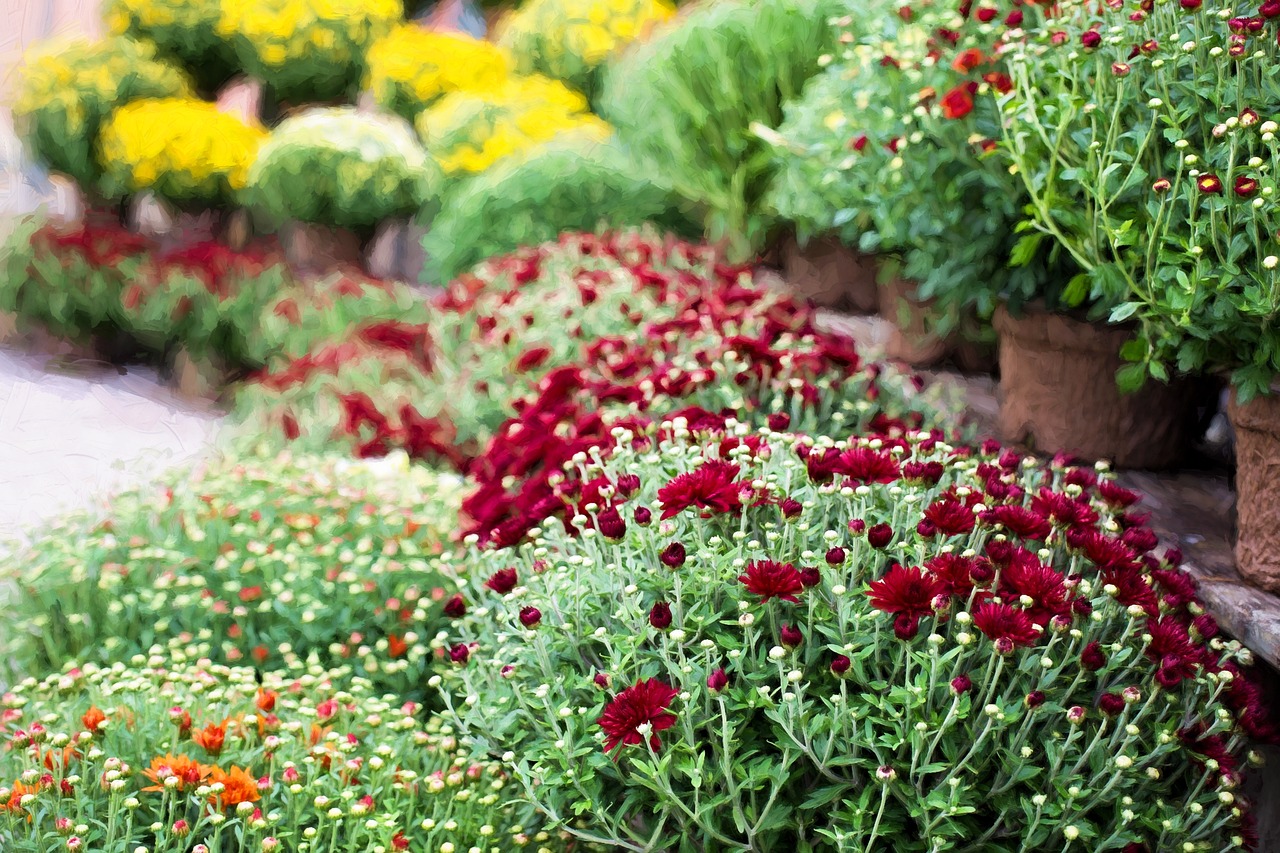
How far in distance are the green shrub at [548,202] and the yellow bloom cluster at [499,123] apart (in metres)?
1.01

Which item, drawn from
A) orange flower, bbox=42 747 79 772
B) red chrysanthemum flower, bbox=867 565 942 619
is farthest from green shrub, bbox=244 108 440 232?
red chrysanthemum flower, bbox=867 565 942 619

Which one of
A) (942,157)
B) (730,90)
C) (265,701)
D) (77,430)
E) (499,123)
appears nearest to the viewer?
(265,701)

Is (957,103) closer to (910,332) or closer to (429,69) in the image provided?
(910,332)

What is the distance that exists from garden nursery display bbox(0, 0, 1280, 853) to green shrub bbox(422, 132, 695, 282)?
0.49ft

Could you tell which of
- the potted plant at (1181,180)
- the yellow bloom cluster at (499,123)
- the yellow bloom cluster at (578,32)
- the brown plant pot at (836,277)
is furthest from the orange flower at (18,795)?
the yellow bloom cluster at (578,32)

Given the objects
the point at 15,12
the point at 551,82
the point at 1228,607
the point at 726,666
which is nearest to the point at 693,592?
the point at 726,666

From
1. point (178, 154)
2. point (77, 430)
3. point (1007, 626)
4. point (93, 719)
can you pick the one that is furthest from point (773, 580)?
point (178, 154)

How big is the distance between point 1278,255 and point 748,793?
110 centimetres

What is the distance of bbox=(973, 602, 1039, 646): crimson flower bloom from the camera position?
4.25 ft

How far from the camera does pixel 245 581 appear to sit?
2.46 m

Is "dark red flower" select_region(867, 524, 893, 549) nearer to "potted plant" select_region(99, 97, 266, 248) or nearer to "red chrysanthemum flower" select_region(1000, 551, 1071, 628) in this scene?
"red chrysanthemum flower" select_region(1000, 551, 1071, 628)

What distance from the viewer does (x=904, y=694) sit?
1.36 meters

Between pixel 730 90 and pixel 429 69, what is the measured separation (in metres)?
3.40

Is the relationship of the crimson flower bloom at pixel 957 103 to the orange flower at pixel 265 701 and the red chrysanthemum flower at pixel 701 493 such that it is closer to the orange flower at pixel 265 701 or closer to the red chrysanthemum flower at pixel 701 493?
the red chrysanthemum flower at pixel 701 493
